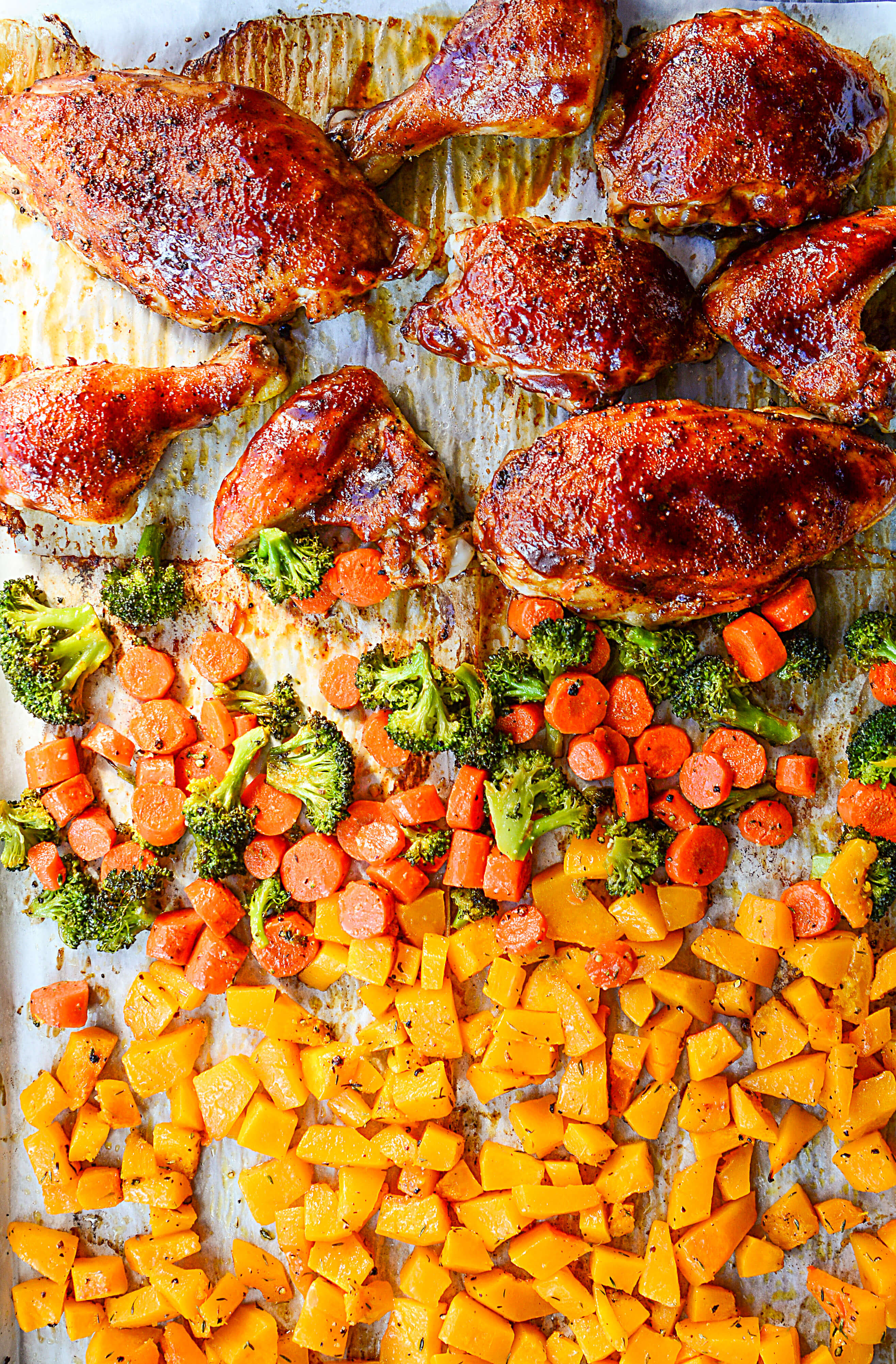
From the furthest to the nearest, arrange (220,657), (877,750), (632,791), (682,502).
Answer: (220,657) → (632,791) → (877,750) → (682,502)

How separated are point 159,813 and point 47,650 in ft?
2.94

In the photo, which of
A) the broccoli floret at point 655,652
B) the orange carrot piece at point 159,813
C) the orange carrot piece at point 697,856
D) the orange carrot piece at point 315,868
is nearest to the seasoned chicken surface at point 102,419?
the orange carrot piece at point 159,813

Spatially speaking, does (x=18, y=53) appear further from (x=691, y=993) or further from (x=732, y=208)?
(x=691, y=993)

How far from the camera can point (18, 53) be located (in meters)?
4.13

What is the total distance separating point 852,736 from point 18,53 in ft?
15.8

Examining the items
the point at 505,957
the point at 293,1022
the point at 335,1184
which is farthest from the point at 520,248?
the point at 335,1184

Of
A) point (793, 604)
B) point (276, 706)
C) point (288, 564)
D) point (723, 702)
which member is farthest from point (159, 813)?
point (793, 604)

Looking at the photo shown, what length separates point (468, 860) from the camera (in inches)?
156

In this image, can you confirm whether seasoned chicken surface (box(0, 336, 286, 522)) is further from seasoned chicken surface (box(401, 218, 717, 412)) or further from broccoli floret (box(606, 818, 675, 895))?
broccoli floret (box(606, 818, 675, 895))

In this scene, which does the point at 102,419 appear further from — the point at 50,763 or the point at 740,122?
the point at 740,122

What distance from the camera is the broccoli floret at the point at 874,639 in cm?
385

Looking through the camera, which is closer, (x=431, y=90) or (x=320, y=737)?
(x=431, y=90)

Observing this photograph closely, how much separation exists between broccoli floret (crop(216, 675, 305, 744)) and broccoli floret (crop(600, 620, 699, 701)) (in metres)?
1.41

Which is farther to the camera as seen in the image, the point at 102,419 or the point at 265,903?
the point at 265,903
